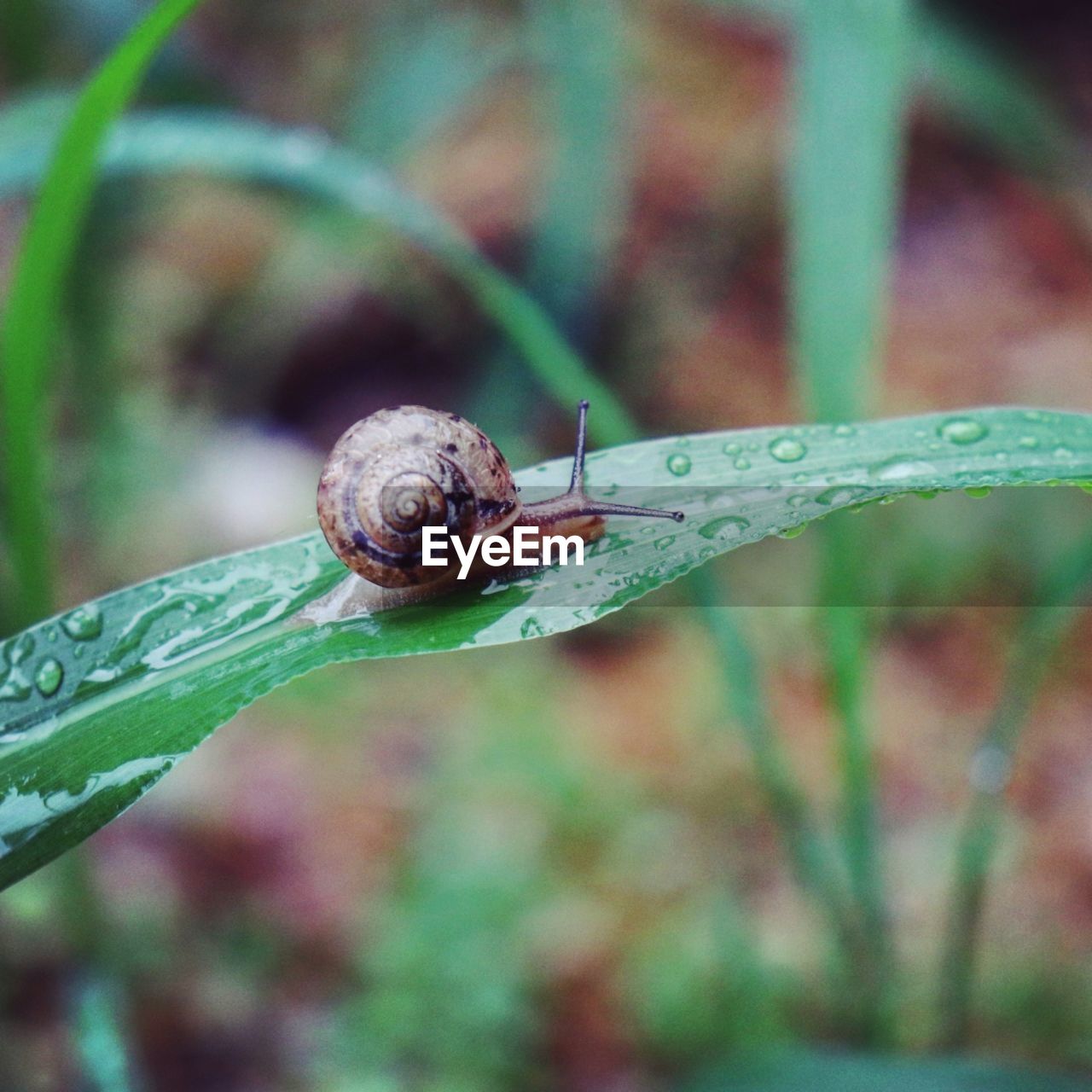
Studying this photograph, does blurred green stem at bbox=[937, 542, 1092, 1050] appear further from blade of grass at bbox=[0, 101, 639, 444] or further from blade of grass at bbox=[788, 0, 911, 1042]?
blade of grass at bbox=[0, 101, 639, 444]

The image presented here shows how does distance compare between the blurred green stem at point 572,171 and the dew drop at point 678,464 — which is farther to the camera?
the blurred green stem at point 572,171

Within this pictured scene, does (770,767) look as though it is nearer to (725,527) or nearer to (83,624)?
(725,527)

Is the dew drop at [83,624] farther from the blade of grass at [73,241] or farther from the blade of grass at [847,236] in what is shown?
the blade of grass at [847,236]

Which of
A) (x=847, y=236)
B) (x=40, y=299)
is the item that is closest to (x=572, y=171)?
(x=847, y=236)

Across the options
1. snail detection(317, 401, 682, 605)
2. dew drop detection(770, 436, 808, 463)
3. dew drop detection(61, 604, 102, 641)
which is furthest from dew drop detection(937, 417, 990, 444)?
dew drop detection(61, 604, 102, 641)

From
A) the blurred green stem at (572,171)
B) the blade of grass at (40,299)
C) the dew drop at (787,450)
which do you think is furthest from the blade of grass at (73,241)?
the blurred green stem at (572,171)

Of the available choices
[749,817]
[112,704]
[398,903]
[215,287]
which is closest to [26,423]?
[112,704]
